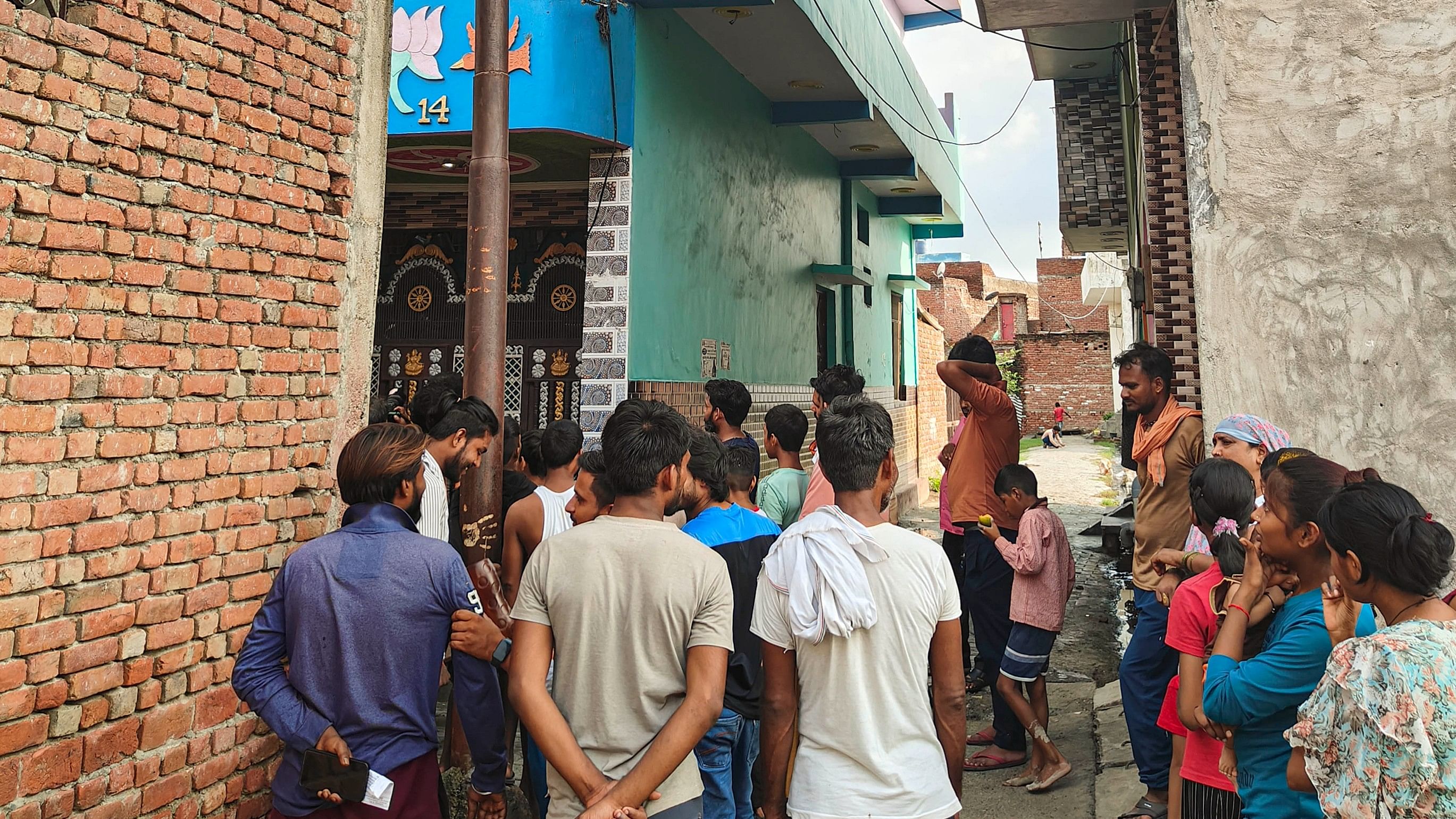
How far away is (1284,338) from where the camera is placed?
464 cm

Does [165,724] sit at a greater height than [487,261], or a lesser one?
lesser

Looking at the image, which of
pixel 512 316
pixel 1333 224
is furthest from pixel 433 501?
pixel 512 316

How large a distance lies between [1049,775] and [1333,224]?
9.26ft

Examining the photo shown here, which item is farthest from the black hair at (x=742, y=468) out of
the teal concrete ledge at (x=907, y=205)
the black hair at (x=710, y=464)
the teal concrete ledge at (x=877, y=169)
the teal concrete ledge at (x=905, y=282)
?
the teal concrete ledge at (x=905, y=282)

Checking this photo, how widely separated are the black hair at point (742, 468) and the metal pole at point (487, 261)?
3.58ft

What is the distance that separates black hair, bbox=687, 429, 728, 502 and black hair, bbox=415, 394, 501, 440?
3.39 feet

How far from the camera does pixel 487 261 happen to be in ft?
14.9

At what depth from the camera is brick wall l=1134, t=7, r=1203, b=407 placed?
19.2ft

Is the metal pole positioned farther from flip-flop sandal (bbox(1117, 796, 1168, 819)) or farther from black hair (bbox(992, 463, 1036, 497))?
flip-flop sandal (bbox(1117, 796, 1168, 819))

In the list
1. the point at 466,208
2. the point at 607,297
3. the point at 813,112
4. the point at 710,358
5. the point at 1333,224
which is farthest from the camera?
the point at 813,112

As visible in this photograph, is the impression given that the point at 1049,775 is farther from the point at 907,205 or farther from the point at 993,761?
the point at 907,205

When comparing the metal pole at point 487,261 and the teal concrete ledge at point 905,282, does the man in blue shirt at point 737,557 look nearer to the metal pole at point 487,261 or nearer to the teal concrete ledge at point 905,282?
the metal pole at point 487,261

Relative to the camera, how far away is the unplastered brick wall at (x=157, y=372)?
2766mm

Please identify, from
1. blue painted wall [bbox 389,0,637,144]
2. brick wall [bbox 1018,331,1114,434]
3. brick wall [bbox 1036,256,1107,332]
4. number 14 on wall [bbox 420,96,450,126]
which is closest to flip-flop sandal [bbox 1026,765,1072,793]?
blue painted wall [bbox 389,0,637,144]
